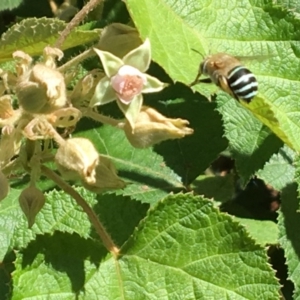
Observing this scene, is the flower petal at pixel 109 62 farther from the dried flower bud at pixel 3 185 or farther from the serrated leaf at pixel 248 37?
the dried flower bud at pixel 3 185

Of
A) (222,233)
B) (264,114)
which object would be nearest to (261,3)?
(264,114)

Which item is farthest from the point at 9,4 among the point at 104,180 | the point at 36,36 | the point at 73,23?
the point at 104,180

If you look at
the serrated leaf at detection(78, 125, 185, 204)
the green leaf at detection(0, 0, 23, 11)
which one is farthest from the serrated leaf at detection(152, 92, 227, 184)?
the green leaf at detection(0, 0, 23, 11)

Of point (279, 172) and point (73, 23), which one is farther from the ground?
point (73, 23)

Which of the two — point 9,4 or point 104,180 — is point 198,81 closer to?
point 104,180

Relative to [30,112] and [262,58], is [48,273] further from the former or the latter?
[262,58]
